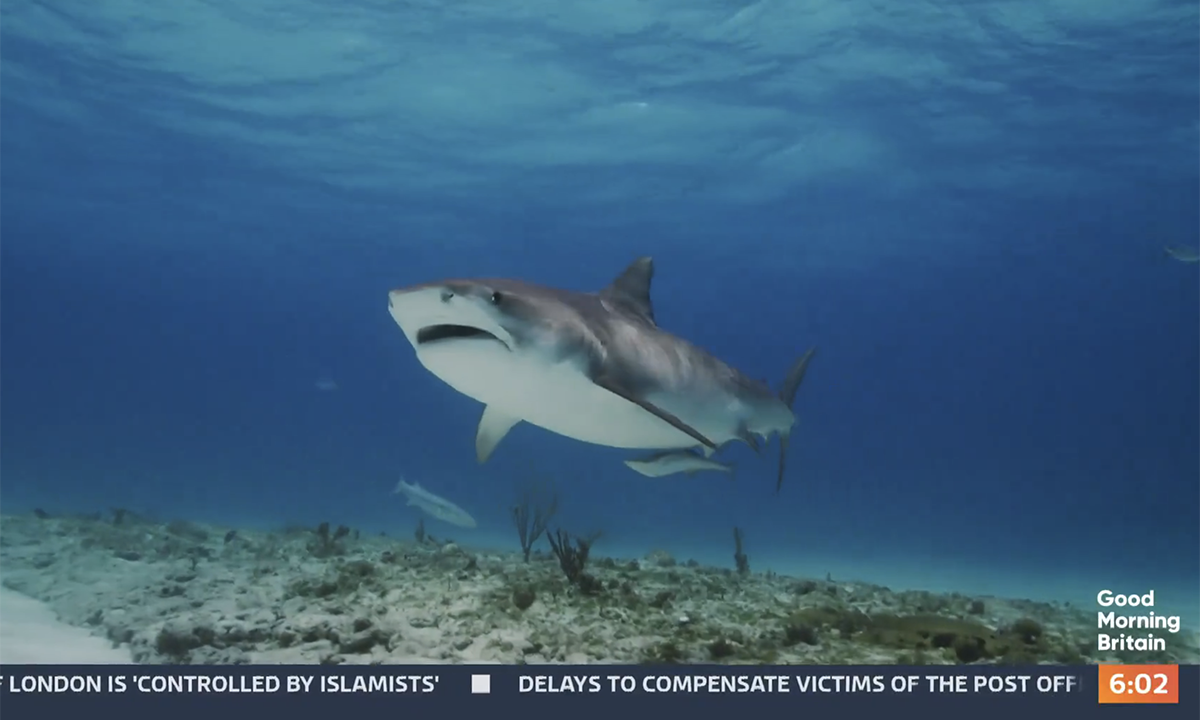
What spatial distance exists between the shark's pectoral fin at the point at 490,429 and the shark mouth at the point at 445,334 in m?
2.22

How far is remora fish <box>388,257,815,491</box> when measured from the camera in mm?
4844

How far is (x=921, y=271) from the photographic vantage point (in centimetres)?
5028

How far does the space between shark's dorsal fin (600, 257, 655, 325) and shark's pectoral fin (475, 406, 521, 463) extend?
1.38 m

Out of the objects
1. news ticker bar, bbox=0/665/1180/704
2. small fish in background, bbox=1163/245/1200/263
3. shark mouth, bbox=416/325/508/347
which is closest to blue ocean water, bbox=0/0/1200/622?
small fish in background, bbox=1163/245/1200/263

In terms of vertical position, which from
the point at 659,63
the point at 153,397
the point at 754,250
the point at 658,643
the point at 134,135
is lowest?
the point at 658,643

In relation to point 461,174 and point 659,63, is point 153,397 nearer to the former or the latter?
point 461,174

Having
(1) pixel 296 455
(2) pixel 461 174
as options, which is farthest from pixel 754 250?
(1) pixel 296 455

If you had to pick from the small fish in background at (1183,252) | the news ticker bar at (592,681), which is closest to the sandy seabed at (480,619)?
the news ticker bar at (592,681)

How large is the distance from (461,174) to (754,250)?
703 inches

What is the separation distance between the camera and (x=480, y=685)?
4.82m

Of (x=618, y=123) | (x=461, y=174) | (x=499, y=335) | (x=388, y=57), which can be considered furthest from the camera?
(x=461, y=174)

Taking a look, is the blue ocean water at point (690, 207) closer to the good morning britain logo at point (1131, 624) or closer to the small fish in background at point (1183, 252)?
the small fish in background at point (1183, 252)

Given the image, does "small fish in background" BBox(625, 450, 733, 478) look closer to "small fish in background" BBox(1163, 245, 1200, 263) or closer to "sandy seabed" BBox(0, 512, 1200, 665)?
"sandy seabed" BBox(0, 512, 1200, 665)

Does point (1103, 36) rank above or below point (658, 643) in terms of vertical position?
above
